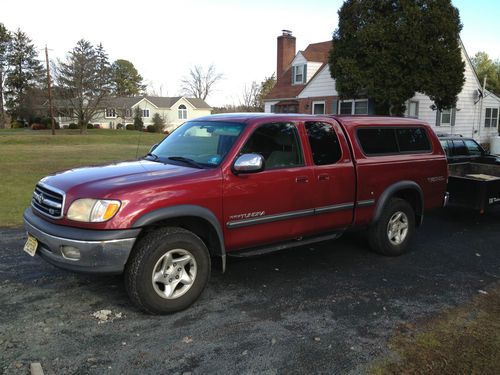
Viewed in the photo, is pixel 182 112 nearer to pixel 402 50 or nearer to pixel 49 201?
pixel 402 50

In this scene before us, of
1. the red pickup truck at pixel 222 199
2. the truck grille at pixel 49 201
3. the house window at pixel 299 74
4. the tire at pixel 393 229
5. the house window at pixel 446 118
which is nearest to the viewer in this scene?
the red pickup truck at pixel 222 199

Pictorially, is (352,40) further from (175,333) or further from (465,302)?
(175,333)

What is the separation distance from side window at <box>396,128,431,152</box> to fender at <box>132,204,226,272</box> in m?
3.10

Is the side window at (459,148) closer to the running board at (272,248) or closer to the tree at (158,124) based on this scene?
the running board at (272,248)

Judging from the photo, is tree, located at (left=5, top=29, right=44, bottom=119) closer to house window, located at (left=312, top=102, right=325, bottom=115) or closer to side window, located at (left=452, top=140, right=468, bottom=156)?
house window, located at (left=312, top=102, right=325, bottom=115)

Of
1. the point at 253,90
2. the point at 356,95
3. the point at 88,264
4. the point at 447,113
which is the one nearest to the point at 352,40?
the point at 356,95

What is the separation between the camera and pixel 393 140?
20.2 feet

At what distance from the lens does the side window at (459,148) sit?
Result: 11.0 metres

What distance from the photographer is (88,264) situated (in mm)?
3797

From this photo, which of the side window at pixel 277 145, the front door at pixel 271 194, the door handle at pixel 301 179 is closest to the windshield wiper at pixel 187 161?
the front door at pixel 271 194


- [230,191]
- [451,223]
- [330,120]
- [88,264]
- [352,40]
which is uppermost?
[352,40]

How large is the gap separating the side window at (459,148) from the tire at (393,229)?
5520 millimetres

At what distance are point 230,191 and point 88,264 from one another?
55.7 inches

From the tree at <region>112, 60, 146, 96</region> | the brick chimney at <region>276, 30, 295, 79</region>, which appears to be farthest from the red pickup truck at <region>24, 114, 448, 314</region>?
the tree at <region>112, 60, 146, 96</region>
